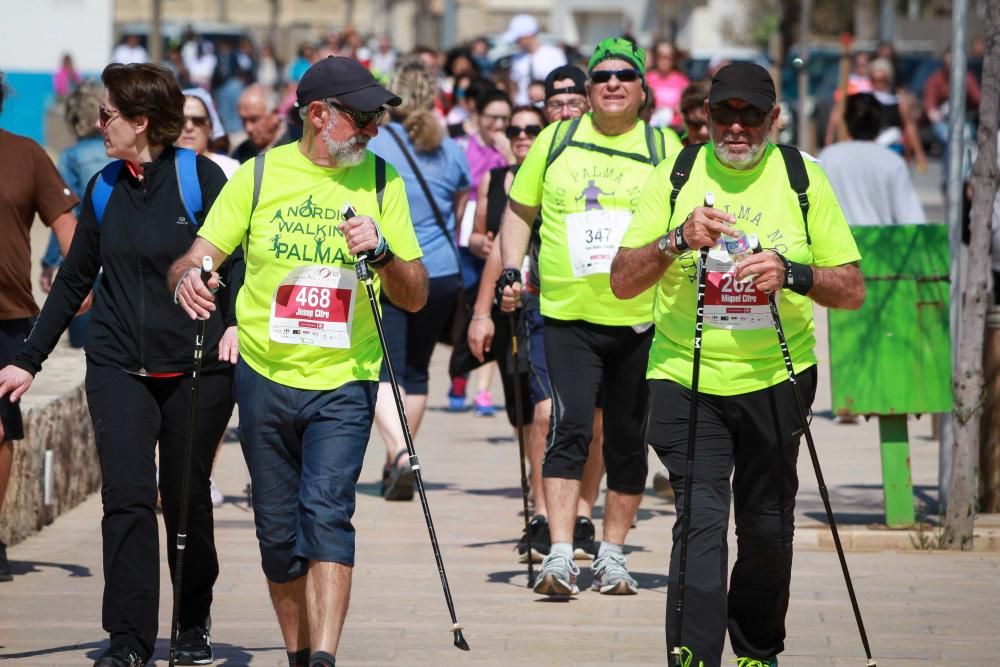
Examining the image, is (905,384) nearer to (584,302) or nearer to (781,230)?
(584,302)

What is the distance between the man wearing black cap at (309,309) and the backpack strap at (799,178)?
1.19 metres

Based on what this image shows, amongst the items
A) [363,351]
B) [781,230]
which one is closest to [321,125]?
[363,351]

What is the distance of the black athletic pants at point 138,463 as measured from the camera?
6141 millimetres

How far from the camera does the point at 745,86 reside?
564 cm

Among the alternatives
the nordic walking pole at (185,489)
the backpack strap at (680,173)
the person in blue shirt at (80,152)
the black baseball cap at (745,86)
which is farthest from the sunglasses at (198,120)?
the black baseball cap at (745,86)

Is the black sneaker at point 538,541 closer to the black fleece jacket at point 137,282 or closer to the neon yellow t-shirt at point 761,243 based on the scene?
the black fleece jacket at point 137,282

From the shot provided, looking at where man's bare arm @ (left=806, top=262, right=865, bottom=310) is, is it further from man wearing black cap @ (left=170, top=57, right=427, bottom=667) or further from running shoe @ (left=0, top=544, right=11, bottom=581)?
running shoe @ (left=0, top=544, right=11, bottom=581)

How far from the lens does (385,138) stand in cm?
1005

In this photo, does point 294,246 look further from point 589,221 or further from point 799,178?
point 589,221

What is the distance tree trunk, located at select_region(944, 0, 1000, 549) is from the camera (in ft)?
27.0

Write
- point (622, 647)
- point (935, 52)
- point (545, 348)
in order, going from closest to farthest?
point (622, 647) < point (545, 348) < point (935, 52)

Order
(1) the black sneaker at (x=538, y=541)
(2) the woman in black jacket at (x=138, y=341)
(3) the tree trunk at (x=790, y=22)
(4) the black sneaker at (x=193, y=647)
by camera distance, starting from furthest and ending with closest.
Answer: (3) the tree trunk at (x=790, y=22) → (1) the black sneaker at (x=538, y=541) → (4) the black sneaker at (x=193, y=647) → (2) the woman in black jacket at (x=138, y=341)

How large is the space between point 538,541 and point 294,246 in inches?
120

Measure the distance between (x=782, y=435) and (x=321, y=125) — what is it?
1697mm
